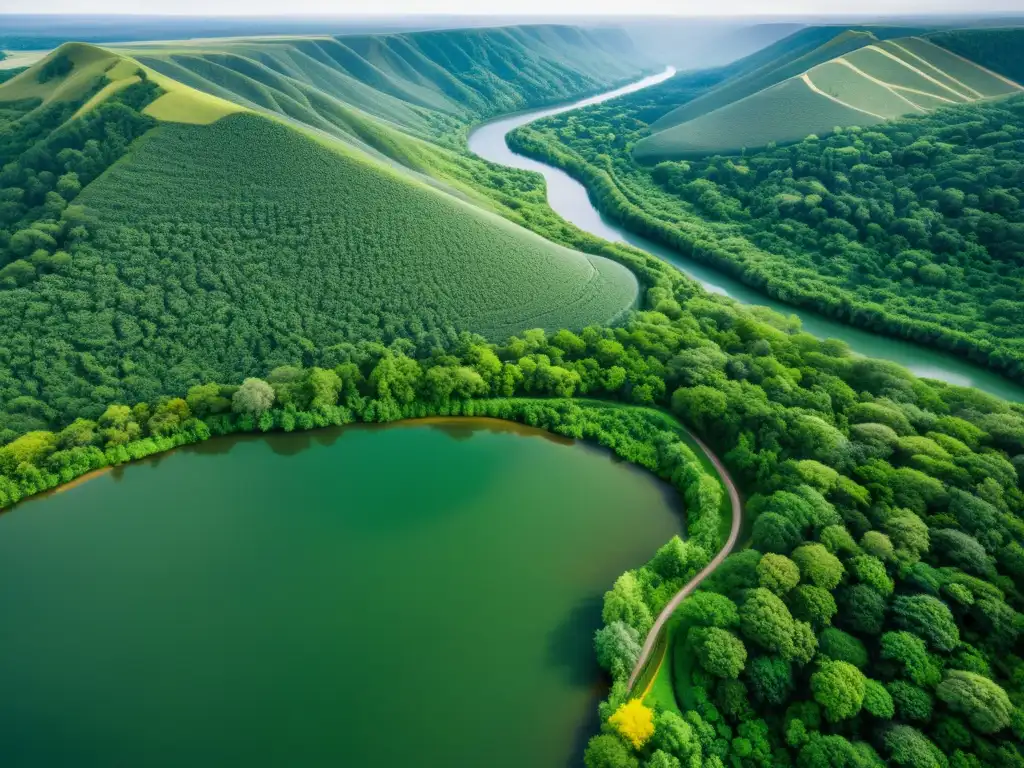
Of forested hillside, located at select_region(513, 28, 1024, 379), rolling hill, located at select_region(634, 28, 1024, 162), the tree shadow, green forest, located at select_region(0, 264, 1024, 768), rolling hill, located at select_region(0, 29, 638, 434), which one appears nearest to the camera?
green forest, located at select_region(0, 264, 1024, 768)

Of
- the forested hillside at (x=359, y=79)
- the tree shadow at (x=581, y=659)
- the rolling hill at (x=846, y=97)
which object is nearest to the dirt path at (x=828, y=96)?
the rolling hill at (x=846, y=97)

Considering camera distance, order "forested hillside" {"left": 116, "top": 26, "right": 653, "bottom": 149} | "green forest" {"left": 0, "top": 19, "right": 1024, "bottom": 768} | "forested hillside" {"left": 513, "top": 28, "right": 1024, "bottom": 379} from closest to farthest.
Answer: "green forest" {"left": 0, "top": 19, "right": 1024, "bottom": 768}, "forested hillside" {"left": 513, "top": 28, "right": 1024, "bottom": 379}, "forested hillside" {"left": 116, "top": 26, "right": 653, "bottom": 149}

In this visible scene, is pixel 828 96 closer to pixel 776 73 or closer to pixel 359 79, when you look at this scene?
pixel 776 73

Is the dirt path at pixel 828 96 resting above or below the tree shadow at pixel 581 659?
above

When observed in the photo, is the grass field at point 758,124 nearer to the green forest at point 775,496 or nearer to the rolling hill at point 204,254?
the rolling hill at point 204,254

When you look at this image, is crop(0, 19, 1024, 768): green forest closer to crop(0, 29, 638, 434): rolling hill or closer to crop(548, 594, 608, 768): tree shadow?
crop(0, 29, 638, 434): rolling hill

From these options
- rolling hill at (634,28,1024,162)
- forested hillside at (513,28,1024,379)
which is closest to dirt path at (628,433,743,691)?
forested hillside at (513,28,1024,379)

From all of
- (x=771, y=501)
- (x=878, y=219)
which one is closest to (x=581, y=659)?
(x=771, y=501)
